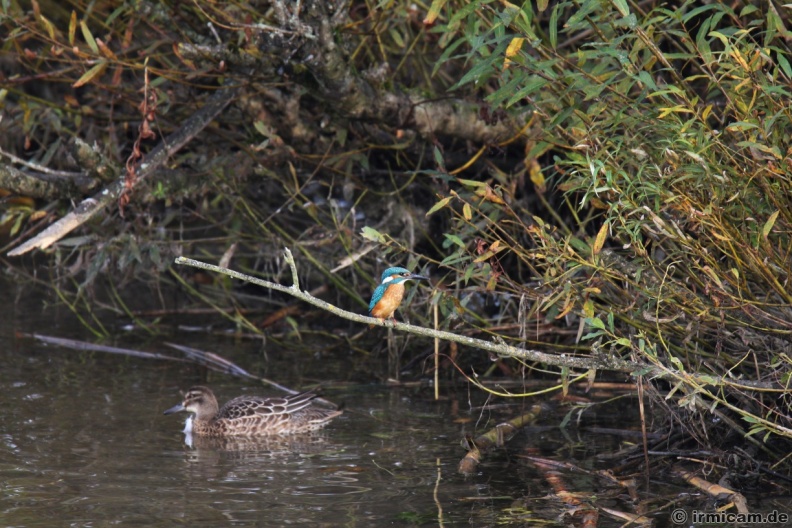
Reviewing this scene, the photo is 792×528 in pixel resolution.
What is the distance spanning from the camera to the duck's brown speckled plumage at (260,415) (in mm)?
7418

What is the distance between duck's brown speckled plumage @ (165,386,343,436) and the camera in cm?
742

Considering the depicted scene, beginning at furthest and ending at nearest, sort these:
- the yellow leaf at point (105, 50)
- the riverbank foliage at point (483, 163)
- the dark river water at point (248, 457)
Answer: the yellow leaf at point (105, 50) → the dark river water at point (248, 457) → the riverbank foliage at point (483, 163)

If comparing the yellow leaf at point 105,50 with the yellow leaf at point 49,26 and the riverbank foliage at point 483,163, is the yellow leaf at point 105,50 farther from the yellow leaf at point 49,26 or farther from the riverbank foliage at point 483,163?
the yellow leaf at point 49,26

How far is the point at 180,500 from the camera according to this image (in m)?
5.68

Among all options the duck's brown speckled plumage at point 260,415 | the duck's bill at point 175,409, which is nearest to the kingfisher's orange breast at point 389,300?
the duck's brown speckled plumage at point 260,415

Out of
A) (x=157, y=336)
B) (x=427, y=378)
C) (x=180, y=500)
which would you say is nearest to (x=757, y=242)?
(x=180, y=500)

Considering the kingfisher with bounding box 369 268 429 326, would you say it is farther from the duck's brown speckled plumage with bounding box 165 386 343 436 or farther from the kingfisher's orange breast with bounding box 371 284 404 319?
the duck's brown speckled plumage with bounding box 165 386 343 436

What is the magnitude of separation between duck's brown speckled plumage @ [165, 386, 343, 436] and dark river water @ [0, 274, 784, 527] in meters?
0.11

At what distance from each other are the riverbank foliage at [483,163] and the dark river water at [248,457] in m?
0.66

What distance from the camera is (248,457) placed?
689 cm

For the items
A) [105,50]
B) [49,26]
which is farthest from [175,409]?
[49,26]

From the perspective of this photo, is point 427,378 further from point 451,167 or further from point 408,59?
point 408,59

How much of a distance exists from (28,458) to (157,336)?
3451 millimetres

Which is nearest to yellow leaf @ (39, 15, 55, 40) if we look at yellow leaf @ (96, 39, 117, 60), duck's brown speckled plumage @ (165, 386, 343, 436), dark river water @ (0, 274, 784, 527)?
yellow leaf @ (96, 39, 117, 60)
